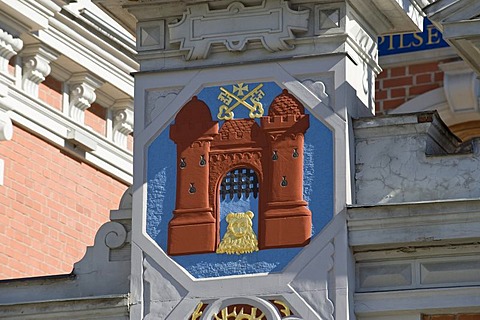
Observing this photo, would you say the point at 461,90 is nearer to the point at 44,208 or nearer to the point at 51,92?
the point at 51,92

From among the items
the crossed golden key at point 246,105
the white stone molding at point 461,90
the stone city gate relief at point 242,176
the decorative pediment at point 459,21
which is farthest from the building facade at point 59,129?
the decorative pediment at point 459,21

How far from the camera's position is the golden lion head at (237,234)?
20.7m

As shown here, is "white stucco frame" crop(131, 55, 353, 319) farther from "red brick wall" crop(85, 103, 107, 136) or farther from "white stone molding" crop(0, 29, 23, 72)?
"red brick wall" crop(85, 103, 107, 136)

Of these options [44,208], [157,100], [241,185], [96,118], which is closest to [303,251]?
[241,185]

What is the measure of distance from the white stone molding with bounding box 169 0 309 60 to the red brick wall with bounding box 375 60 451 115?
8.86m

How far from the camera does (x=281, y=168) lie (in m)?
20.8

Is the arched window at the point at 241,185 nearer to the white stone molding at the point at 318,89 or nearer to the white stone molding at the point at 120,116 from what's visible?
the white stone molding at the point at 318,89

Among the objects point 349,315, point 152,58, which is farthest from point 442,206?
point 152,58

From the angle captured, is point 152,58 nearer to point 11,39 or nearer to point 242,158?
point 242,158

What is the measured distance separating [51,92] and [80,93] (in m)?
0.45

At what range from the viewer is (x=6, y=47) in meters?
24.4

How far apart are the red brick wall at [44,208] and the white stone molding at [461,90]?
539 cm

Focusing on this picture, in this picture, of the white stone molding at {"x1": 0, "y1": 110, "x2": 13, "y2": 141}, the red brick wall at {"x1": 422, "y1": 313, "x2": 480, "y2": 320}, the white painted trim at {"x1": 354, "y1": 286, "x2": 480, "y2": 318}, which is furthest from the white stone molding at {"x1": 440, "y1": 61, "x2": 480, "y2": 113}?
the red brick wall at {"x1": 422, "y1": 313, "x2": 480, "y2": 320}

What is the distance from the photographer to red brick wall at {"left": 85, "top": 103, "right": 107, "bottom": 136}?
26.1 meters
